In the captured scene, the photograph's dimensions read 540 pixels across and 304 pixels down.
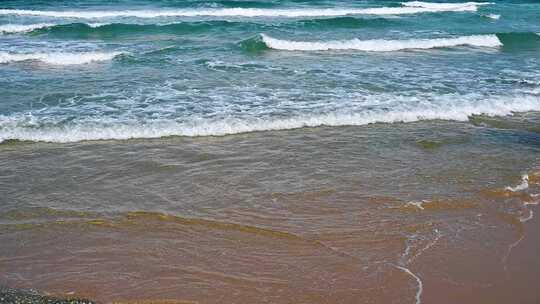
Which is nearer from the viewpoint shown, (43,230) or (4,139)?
(43,230)

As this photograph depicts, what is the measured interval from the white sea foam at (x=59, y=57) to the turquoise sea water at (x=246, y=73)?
6 centimetres

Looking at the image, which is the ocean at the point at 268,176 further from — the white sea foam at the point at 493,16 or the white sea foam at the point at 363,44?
the white sea foam at the point at 493,16

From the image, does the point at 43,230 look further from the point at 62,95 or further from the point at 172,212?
the point at 62,95

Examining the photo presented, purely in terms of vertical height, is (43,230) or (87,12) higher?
(87,12)

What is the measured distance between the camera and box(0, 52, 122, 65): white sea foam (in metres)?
17.0

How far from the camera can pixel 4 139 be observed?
10109 millimetres

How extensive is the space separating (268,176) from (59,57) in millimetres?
12075

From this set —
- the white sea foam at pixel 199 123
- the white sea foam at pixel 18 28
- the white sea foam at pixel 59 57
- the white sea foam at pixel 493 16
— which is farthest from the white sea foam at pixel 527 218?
the white sea foam at pixel 493 16

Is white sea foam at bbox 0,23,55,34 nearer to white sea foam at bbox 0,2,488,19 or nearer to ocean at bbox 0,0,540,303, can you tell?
white sea foam at bbox 0,2,488,19

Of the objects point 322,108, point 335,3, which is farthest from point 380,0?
point 322,108

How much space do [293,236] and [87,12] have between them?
91.5 feet

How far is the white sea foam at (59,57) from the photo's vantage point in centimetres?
Result: 1702

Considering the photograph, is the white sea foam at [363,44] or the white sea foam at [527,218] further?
the white sea foam at [363,44]

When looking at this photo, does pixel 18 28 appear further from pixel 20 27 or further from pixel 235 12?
pixel 235 12
